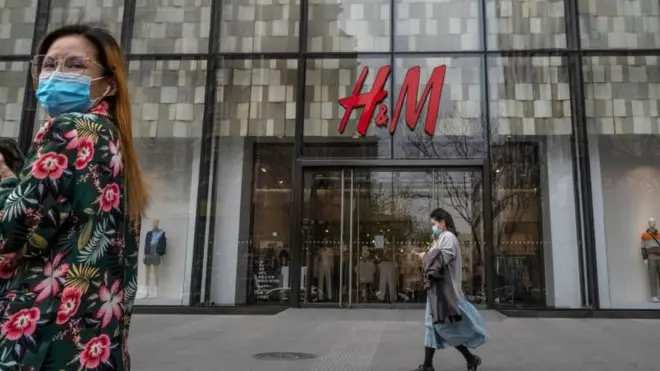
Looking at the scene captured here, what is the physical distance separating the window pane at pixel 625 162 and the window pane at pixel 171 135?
9097mm

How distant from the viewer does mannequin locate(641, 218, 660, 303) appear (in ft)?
39.4

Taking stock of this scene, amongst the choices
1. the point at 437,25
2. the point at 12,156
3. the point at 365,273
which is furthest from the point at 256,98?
the point at 12,156

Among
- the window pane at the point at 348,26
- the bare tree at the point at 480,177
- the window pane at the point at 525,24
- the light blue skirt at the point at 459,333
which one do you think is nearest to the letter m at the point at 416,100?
the bare tree at the point at 480,177

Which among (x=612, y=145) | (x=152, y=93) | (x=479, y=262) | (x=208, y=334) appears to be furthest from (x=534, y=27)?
(x=208, y=334)

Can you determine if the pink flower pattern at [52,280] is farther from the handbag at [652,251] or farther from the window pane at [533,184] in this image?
the handbag at [652,251]

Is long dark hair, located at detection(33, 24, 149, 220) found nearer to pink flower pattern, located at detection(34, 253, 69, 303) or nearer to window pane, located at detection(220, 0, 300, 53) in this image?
pink flower pattern, located at detection(34, 253, 69, 303)

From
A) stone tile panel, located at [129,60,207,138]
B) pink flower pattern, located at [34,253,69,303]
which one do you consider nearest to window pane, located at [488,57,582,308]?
stone tile panel, located at [129,60,207,138]

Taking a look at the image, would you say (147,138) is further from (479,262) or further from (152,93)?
(479,262)

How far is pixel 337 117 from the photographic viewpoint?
12.9 m

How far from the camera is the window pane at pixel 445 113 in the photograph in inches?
499

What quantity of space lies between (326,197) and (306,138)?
1.47m

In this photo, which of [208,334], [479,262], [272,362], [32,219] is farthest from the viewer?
[479,262]

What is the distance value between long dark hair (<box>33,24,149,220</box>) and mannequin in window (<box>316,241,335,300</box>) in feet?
35.1

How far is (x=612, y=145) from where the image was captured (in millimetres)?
12461
